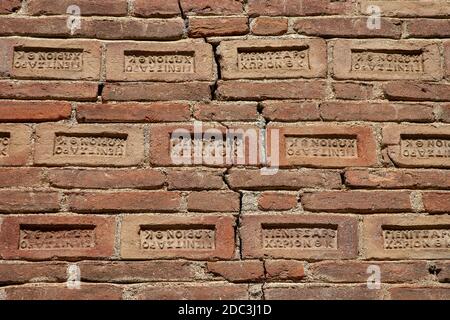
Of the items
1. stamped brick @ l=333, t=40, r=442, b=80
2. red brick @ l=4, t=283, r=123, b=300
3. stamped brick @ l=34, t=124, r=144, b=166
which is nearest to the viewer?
red brick @ l=4, t=283, r=123, b=300

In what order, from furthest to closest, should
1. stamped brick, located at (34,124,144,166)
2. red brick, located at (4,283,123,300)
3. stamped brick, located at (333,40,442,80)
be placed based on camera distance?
stamped brick, located at (333,40,442,80), stamped brick, located at (34,124,144,166), red brick, located at (4,283,123,300)

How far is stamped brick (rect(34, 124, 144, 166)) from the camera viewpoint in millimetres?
1962

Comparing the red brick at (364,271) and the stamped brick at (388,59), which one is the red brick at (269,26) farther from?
the red brick at (364,271)

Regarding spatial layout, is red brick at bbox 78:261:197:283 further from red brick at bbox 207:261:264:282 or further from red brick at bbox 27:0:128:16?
red brick at bbox 27:0:128:16

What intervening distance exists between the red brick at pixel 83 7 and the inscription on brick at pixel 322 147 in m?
0.71

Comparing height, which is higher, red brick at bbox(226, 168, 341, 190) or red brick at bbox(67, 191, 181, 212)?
red brick at bbox(226, 168, 341, 190)

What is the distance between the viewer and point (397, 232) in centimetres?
195

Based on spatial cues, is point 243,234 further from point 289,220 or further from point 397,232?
point 397,232

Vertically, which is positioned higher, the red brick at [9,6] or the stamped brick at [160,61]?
the red brick at [9,6]

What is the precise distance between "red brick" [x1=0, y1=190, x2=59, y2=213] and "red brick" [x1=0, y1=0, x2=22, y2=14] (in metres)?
0.61

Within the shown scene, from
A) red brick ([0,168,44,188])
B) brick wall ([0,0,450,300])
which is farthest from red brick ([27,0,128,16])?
red brick ([0,168,44,188])

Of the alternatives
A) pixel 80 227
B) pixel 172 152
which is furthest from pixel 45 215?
pixel 172 152

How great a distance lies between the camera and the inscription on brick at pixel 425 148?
2.00 metres

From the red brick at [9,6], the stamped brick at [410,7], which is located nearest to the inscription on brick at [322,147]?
the stamped brick at [410,7]
